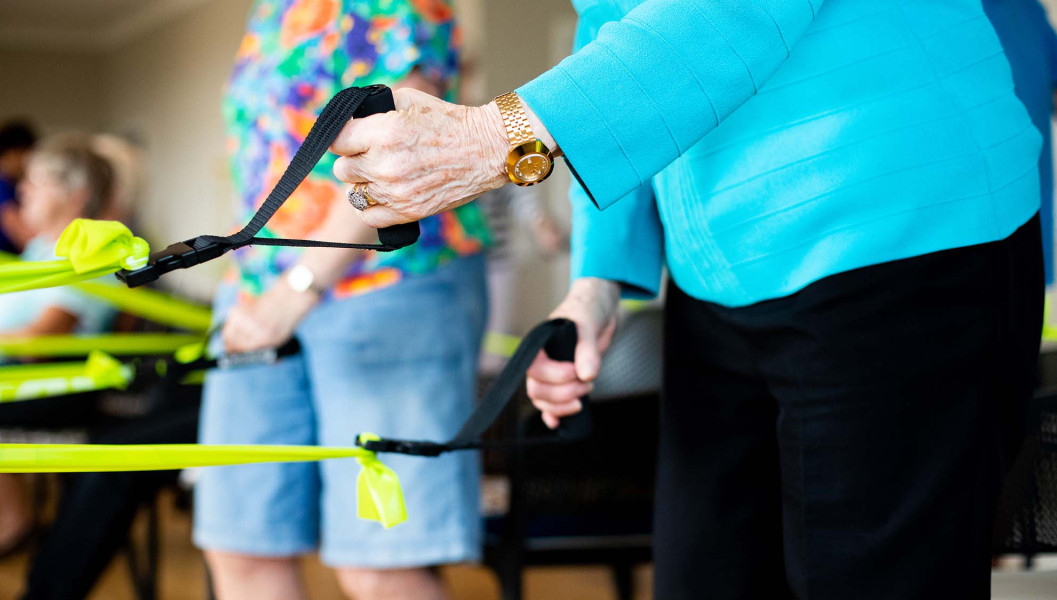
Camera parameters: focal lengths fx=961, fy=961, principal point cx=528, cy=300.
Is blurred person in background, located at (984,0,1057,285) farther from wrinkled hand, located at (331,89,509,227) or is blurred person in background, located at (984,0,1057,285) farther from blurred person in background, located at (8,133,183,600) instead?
blurred person in background, located at (8,133,183,600)

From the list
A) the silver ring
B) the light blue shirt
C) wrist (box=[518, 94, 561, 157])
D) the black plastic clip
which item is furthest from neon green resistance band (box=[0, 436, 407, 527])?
the light blue shirt

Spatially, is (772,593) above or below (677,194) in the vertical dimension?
below

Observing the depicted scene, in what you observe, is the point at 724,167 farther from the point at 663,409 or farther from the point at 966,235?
the point at 663,409

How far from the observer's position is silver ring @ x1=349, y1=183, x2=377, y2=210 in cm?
69

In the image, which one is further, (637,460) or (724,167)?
(637,460)

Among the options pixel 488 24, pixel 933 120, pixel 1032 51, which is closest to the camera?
pixel 933 120

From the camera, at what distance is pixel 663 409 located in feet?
3.43

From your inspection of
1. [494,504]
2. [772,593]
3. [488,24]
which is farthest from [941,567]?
[488,24]

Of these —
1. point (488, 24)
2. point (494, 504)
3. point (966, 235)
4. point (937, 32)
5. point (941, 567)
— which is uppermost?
point (488, 24)

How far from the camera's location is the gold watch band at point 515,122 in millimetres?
686

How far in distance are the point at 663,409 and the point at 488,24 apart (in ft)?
15.3

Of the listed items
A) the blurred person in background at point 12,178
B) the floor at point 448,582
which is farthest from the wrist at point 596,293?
the blurred person in background at point 12,178

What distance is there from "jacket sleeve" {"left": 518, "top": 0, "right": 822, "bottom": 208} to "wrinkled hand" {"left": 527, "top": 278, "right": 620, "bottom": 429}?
0.29 metres

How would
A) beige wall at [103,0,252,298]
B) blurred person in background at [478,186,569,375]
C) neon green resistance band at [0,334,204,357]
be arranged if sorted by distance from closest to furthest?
neon green resistance band at [0,334,204,357] < blurred person in background at [478,186,569,375] < beige wall at [103,0,252,298]
